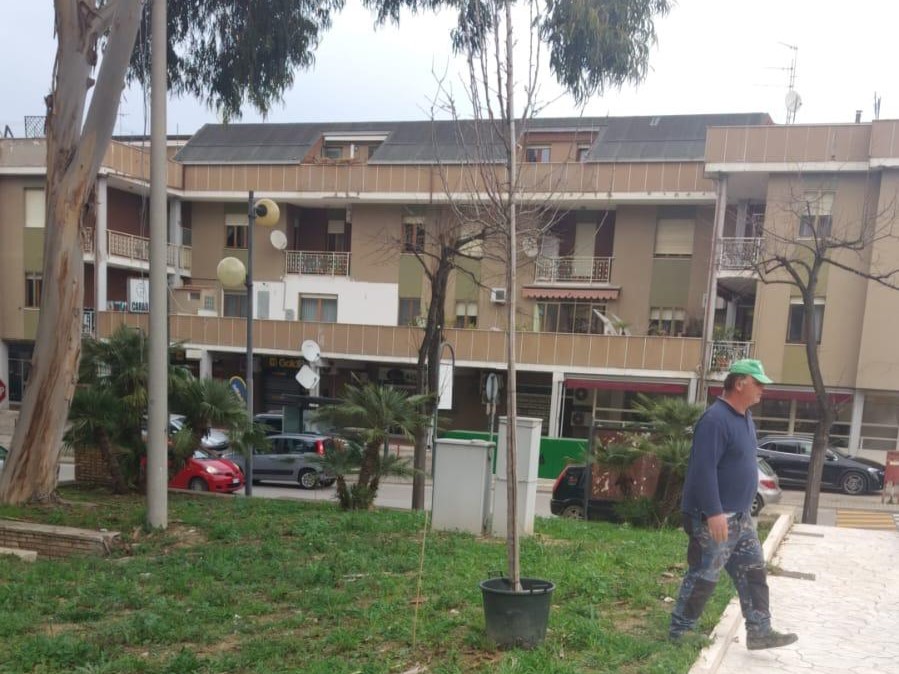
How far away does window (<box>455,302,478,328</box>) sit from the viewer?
2902 centimetres

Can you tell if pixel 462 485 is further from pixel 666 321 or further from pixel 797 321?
pixel 666 321

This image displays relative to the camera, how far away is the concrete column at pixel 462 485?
8.77 metres

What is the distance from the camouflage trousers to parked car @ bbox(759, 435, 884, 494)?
58.5 ft

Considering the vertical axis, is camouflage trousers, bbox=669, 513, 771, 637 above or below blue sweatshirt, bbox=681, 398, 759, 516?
below

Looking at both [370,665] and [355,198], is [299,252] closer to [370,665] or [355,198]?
[355,198]

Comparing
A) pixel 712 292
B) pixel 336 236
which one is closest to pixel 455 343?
pixel 336 236

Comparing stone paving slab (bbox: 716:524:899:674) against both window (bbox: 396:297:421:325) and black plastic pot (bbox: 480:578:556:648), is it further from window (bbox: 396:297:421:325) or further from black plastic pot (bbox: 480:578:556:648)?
window (bbox: 396:297:421:325)

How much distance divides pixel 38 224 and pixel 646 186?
23511 millimetres

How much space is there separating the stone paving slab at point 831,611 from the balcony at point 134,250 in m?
26.4

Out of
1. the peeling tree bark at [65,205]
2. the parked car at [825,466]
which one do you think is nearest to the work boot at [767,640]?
the peeling tree bark at [65,205]

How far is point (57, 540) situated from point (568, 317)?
72.4 ft

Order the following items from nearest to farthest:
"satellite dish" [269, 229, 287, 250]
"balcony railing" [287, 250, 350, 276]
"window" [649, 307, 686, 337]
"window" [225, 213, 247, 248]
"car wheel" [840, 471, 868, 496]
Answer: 1. "car wheel" [840, 471, 868, 496]
2. "window" [649, 307, 686, 337]
3. "satellite dish" [269, 229, 287, 250]
4. "balcony railing" [287, 250, 350, 276]
5. "window" [225, 213, 247, 248]

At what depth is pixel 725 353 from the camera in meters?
23.8

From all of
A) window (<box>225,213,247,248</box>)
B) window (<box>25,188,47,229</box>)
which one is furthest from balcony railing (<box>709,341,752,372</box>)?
window (<box>25,188,47,229</box>)
